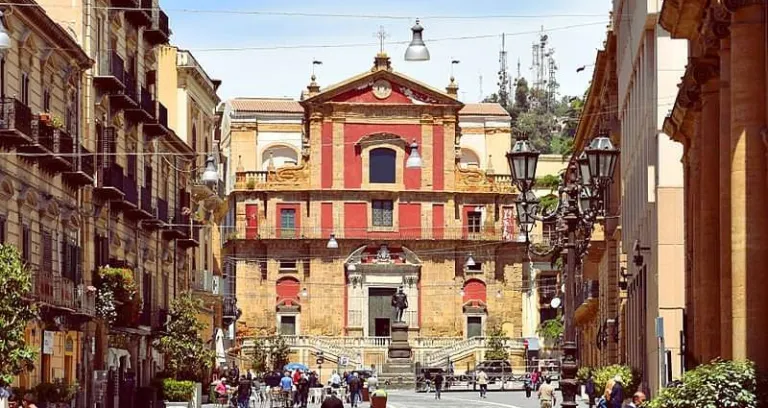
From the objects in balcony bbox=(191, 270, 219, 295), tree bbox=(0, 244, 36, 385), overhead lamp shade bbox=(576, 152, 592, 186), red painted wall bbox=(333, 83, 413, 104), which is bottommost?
tree bbox=(0, 244, 36, 385)

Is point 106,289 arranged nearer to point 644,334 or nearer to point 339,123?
point 644,334

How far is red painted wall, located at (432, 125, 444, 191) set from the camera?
11438 centimetres

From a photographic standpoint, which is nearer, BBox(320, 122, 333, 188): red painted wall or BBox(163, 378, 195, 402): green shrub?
BBox(163, 378, 195, 402): green shrub

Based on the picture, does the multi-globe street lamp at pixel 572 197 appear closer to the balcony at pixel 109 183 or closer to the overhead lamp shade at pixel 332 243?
the balcony at pixel 109 183

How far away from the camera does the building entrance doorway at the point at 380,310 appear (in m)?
115

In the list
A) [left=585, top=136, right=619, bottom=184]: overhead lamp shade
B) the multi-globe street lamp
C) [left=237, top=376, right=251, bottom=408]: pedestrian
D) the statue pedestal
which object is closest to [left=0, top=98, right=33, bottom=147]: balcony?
the multi-globe street lamp

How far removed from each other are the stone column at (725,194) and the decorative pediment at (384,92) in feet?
284

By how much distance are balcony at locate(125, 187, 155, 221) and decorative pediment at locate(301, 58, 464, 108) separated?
175 ft

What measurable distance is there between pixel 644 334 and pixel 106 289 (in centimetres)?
1399

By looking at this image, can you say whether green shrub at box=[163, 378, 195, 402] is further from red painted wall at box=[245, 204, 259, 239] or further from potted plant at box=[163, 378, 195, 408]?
red painted wall at box=[245, 204, 259, 239]

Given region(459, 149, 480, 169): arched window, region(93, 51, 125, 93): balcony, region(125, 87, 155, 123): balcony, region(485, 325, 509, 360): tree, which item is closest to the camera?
region(93, 51, 125, 93): balcony

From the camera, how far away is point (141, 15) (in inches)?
2285

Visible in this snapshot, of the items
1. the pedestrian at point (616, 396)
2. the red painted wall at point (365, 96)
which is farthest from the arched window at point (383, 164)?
the pedestrian at point (616, 396)

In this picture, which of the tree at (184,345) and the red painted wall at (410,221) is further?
the red painted wall at (410,221)
